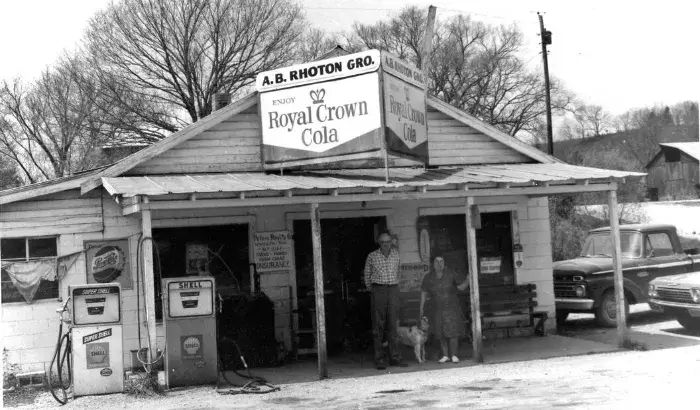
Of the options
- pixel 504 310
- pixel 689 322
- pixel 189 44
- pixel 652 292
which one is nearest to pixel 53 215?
pixel 504 310

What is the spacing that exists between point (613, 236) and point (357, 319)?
15.2 feet

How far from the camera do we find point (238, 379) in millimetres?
11469

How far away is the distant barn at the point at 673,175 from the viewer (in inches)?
1795

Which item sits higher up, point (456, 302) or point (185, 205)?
point (185, 205)

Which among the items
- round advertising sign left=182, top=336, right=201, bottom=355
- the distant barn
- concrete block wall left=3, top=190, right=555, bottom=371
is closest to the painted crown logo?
concrete block wall left=3, top=190, right=555, bottom=371

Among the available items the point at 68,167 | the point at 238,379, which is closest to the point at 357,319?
the point at 238,379

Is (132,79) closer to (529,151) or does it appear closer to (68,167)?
(68,167)

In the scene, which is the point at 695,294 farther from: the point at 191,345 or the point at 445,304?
the point at 191,345

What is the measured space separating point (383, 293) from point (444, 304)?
1.00 meters

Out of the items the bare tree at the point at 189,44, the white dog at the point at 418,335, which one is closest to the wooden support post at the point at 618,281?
the white dog at the point at 418,335

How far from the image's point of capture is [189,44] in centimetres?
4069

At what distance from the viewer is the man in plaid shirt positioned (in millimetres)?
12086

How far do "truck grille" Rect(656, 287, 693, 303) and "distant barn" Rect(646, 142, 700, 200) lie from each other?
30.4m

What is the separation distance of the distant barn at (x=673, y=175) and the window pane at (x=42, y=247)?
3805 cm
